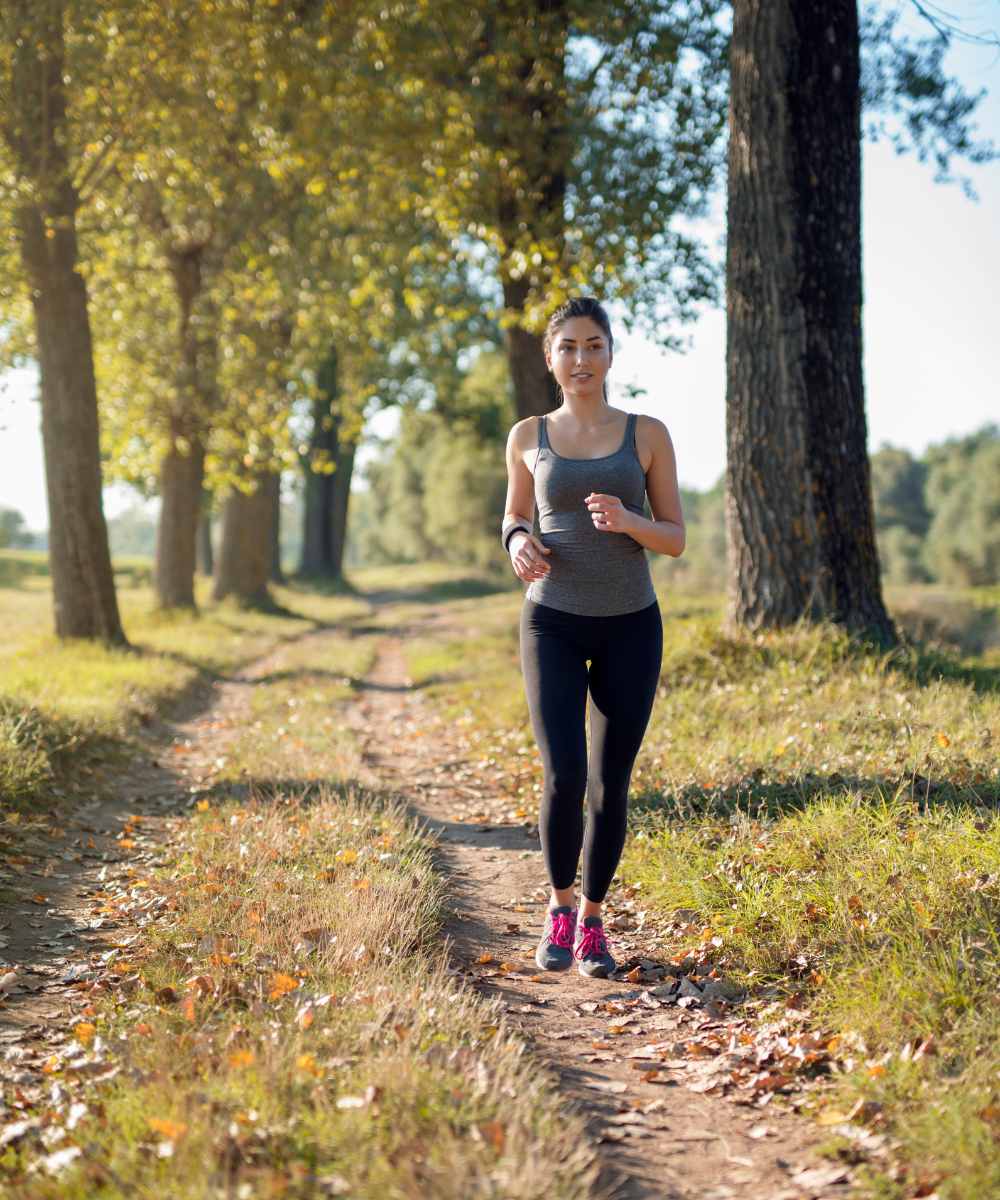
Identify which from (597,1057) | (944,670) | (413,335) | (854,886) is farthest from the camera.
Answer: (413,335)

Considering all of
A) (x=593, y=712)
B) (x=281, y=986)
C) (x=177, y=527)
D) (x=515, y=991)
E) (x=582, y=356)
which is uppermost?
(x=582, y=356)

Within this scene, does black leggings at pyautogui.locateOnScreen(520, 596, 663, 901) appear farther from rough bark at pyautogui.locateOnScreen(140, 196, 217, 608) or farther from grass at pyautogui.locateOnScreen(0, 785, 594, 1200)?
rough bark at pyautogui.locateOnScreen(140, 196, 217, 608)

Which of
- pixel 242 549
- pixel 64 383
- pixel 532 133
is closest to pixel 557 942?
pixel 532 133

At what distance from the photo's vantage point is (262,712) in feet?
38.6

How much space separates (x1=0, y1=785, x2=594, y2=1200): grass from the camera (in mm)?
2809

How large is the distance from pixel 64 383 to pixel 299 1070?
11.9m

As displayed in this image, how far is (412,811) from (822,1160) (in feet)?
15.7

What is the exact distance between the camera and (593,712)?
4.82m

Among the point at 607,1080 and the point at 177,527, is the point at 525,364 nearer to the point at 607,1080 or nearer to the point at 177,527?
the point at 177,527

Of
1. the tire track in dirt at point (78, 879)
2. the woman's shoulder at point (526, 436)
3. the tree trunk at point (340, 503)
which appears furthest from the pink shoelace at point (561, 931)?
the tree trunk at point (340, 503)

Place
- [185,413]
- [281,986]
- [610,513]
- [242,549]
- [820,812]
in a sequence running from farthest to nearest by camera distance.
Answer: [242,549]
[185,413]
[820,812]
[610,513]
[281,986]

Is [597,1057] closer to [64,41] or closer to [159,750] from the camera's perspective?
[159,750]

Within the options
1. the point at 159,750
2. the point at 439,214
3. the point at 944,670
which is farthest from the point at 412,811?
the point at 439,214

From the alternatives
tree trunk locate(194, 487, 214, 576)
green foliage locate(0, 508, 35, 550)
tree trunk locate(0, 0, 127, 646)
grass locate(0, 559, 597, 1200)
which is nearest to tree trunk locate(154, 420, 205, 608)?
tree trunk locate(0, 0, 127, 646)
